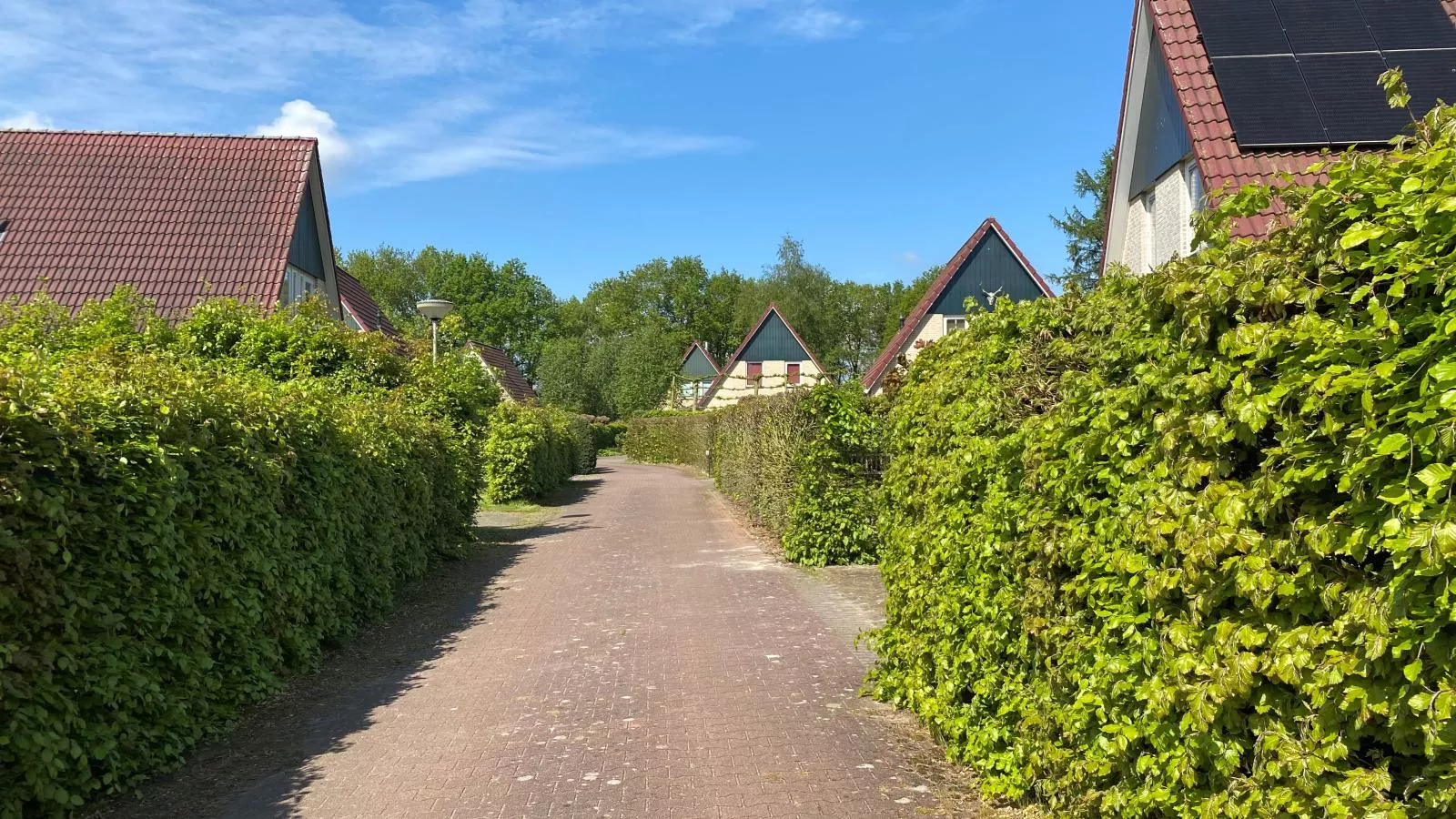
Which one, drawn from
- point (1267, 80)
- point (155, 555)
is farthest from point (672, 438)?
point (155, 555)

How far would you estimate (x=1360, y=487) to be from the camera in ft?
7.45

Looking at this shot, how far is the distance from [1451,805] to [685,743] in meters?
4.32

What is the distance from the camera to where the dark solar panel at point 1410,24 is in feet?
40.4

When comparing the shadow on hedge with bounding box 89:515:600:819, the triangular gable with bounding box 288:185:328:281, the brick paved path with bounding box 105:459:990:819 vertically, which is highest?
the triangular gable with bounding box 288:185:328:281

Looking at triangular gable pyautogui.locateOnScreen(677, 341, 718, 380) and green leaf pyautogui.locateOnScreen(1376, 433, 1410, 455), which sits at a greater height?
triangular gable pyautogui.locateOnScreen(677, 341, 718, 380)

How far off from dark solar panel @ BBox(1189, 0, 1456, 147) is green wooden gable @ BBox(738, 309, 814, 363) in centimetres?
5014

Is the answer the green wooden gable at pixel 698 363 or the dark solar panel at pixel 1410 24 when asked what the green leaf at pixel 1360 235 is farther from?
the green wooden gable at pixel 698 363

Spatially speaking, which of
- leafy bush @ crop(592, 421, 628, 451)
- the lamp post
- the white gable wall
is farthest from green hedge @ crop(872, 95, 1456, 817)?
leafy bush @ crop(592, 421, 628, 451)

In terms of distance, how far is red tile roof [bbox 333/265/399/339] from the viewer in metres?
32.8

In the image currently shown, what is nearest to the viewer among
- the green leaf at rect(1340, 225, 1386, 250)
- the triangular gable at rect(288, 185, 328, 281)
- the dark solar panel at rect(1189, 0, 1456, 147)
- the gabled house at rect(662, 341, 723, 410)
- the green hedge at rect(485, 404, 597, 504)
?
the green leaf at rect(1340, 225, 1386, 250)

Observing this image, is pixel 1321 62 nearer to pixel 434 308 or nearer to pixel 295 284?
pixel 434 308

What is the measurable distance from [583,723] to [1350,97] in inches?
435

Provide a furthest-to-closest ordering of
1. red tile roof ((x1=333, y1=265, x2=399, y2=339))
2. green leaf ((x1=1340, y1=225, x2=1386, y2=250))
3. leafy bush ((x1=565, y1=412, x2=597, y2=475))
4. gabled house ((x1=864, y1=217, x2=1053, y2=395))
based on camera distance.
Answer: leafy bush ((x1=565, y1=412, x2=597, y2=475)) < gabled house ((x1=864, y1=217, x2=1053, y2=395)) < red tile roof ((x1=333, y1=265, x2=399, y2=339)) < green leaf ((x1=1340, y1=225, x2=1386, y2=250))

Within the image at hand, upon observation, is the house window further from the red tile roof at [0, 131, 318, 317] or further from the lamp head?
the lamp head
